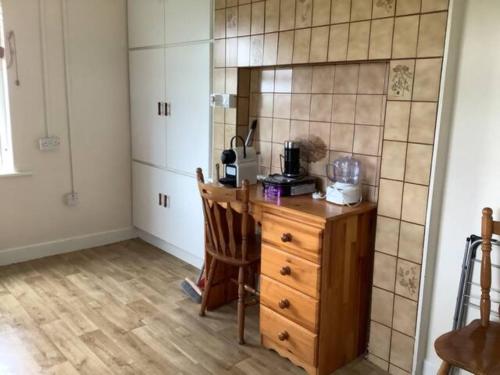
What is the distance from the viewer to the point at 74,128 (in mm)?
3713

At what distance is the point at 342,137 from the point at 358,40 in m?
0.53

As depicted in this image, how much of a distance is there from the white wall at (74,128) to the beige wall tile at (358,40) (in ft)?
7.90

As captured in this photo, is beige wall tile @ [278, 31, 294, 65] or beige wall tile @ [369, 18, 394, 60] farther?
beige wall tile @ [278, 31, 294, 65]

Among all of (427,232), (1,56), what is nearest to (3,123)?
(1,56)

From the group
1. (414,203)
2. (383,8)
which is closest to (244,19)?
(383,8)

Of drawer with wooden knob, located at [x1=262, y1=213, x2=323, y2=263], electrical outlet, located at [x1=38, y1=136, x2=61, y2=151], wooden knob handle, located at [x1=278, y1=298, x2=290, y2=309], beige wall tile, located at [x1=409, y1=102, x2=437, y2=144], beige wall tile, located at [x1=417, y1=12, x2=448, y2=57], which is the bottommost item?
wooden knob handle, located at [x1=278, y1=298, x2=290, y2=309]

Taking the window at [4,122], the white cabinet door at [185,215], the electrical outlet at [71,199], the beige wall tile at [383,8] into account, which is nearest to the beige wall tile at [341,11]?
the beige wall tile at [383,8]

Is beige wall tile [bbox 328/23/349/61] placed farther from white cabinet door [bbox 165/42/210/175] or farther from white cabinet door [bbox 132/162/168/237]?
white cabinet door [bbox 132/162/168/237]

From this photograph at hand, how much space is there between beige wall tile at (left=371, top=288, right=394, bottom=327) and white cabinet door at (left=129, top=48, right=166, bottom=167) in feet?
6.87

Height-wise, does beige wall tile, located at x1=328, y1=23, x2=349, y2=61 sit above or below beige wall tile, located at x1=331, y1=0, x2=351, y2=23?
below

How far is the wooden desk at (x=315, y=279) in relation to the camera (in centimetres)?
205

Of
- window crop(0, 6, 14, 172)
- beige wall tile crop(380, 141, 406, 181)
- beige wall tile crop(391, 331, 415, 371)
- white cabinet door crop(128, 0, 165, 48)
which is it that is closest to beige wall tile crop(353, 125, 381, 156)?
beige wall tile crop(380, 141, 406, 181)

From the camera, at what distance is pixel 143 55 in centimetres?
369

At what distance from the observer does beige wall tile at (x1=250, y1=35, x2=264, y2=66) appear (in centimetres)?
263
